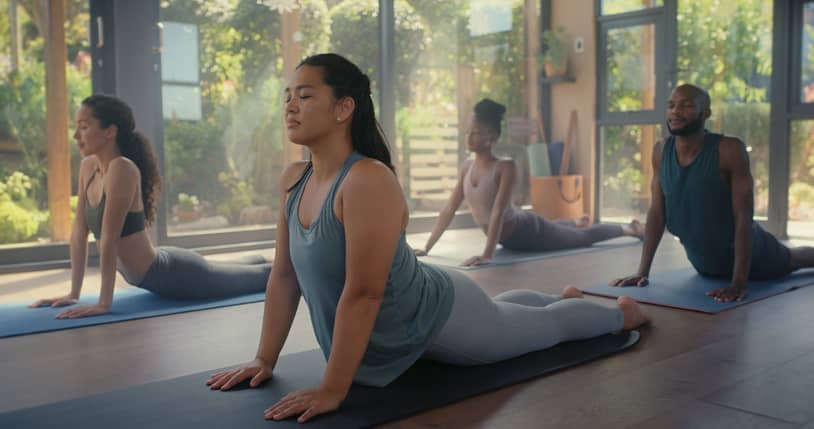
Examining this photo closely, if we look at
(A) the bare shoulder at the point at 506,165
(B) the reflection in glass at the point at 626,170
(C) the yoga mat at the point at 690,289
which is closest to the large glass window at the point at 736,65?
(B) the reflection in glass at the point at 626,170

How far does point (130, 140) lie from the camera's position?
291 cm

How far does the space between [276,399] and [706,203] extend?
219 centimetres

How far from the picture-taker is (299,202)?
1737 mm

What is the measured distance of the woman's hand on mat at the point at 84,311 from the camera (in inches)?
107

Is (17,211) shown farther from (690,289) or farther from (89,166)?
(690,289)

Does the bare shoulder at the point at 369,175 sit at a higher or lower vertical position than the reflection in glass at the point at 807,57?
lower

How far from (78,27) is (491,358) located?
3.39 m

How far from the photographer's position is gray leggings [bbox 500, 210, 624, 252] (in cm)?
458

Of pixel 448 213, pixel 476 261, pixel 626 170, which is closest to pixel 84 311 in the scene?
pixel 476 261

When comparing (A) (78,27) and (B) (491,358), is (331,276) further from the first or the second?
(A) (78,27)

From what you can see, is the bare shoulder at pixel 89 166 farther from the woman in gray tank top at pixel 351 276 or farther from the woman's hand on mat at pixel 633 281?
the woman's hand on mat at pixel 633 281

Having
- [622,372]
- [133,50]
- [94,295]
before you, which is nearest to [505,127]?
[133,50]

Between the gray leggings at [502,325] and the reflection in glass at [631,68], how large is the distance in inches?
174

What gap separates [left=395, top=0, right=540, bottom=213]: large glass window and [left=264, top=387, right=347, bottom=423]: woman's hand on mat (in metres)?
4.34
